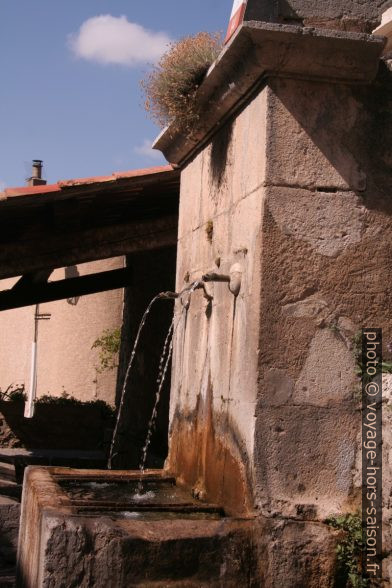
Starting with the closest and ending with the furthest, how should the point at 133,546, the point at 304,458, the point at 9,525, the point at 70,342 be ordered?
the point at 133,546 → the point at 304,458 → the point at 9,525 → the point at 70,342

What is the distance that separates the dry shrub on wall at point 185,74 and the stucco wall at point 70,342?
8439mm

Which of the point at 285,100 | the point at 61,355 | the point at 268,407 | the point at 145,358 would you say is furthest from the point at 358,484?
the point at 61,355

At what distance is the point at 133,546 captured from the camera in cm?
301

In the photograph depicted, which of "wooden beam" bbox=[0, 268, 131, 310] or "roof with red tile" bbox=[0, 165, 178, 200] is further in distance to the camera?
"wooden beam" bbox=[0, 268, 131, 310]

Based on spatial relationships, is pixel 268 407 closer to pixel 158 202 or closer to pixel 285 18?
pixel 285 18

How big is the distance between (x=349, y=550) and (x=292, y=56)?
1.83 m

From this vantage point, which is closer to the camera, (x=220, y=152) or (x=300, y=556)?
(x=300, y=556)

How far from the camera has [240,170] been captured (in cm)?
375

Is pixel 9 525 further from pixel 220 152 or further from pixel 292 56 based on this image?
pixel 292 56

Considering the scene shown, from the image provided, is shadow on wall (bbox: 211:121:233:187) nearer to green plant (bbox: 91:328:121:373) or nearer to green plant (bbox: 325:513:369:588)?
green plant (bbox: 325:513:369:588)

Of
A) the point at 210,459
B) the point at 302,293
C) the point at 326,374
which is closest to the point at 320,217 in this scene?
the point at 302,293

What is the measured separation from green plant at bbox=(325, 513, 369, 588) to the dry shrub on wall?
74.6 inches

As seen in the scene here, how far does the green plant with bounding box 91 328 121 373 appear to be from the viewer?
39.7 ft

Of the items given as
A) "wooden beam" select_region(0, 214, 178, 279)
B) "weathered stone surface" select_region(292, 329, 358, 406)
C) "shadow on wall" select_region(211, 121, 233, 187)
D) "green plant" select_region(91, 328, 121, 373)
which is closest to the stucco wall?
"green plant" select_region(91, 328, 121, 373)
